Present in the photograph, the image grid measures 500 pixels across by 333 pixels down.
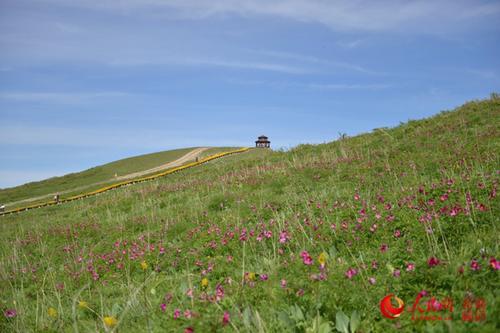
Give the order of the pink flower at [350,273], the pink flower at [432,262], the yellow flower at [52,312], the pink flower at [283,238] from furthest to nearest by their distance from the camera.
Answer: the pink flower at [283,238] < the yellow flower at [52,312] < the pink flower at [350,273] < the pink flower at [432,262]

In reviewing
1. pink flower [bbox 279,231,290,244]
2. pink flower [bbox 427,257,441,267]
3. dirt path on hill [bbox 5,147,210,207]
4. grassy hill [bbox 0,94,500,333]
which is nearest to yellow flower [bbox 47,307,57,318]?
grassy hill [bbox 0,94,500,333]

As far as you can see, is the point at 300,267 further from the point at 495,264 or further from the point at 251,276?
the point at 495,264

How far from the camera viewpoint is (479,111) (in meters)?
20.1

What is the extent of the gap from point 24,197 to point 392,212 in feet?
154

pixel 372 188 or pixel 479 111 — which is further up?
pixel 479 111

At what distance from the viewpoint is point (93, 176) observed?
50.2 metres

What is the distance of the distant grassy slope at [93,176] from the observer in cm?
4641

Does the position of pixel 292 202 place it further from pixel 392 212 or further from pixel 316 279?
pixel 316 279

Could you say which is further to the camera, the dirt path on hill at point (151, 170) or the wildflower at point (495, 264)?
the dirt path on hill at point (151, 170)

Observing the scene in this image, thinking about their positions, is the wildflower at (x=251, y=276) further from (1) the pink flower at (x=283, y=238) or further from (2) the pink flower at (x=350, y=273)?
(1) the pink flower at (x=283, y=238)

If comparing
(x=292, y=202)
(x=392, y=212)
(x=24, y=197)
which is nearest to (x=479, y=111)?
(x=292, y=202)

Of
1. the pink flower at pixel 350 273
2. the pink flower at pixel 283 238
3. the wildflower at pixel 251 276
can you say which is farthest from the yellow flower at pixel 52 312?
the pink flower at pixel 350 273

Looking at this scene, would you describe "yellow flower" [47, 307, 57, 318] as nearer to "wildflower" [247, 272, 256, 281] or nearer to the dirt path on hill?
"wildflower" [247, 272, 256, 281]

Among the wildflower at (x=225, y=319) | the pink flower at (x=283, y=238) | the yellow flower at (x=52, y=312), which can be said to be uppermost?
the pink flower at (x=283, y=238)
